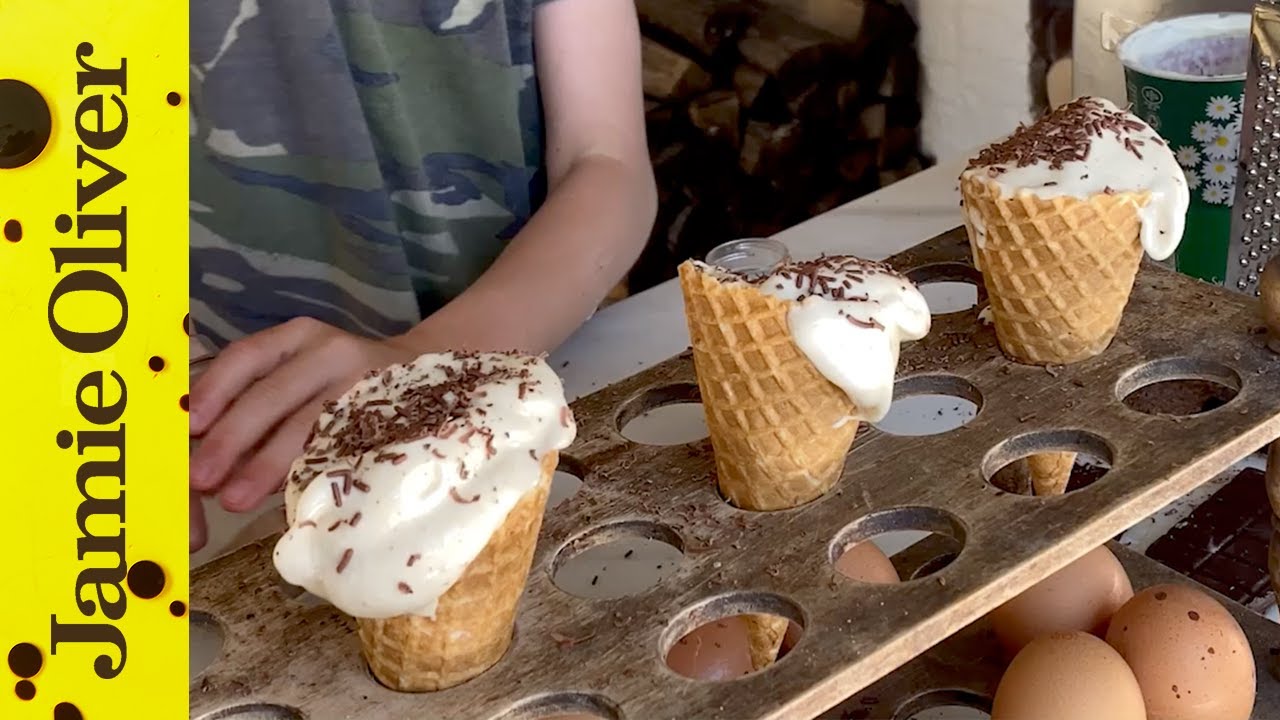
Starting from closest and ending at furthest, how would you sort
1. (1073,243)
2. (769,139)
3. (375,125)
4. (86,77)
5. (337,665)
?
(86,77) < (337,665) < (1073,243) < (375,125) < (769,139)

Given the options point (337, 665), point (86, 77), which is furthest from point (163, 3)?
point (337, 665)

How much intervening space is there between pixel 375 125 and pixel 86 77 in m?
1.06

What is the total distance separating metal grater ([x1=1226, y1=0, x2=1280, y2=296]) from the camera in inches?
37.5

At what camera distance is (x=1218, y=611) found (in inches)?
34.0

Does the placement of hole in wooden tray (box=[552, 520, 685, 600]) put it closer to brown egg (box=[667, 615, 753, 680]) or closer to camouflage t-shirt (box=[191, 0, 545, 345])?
brown egg (box=[667, 615, 753, 680])

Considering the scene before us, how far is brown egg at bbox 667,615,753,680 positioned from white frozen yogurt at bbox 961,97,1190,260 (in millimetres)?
274

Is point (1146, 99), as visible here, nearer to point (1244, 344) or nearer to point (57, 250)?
point (1244, 344)

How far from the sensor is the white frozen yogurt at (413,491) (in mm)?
569

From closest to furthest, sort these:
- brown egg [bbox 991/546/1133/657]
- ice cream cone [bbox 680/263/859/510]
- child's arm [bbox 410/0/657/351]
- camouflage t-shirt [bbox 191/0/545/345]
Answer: ice cream cone [bbox 680/263/859/510]
brown egg [bbox 991/546/1133/657]
child's arm [bbox 410/0/657/351]
camouflage t-shirt [bbox 191/0/545/345]

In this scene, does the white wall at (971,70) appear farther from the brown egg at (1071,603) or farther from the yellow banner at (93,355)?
the yellow banner at (93,355)

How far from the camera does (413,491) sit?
0.58 meters

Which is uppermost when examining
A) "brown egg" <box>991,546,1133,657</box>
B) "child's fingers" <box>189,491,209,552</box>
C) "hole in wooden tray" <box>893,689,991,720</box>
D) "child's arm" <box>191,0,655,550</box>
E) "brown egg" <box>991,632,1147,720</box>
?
"child's arm" <box>191,0,655,550</box>

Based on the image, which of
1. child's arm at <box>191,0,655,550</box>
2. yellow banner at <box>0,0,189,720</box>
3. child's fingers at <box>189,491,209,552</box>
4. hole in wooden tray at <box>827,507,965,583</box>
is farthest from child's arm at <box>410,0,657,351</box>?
yellow banner at <box>0,0,189,720</box>

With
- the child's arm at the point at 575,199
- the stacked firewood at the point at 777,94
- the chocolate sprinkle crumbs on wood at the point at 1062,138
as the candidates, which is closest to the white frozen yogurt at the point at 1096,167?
the chocolate sprinkle crumbs on wood at the point at 1062,138
